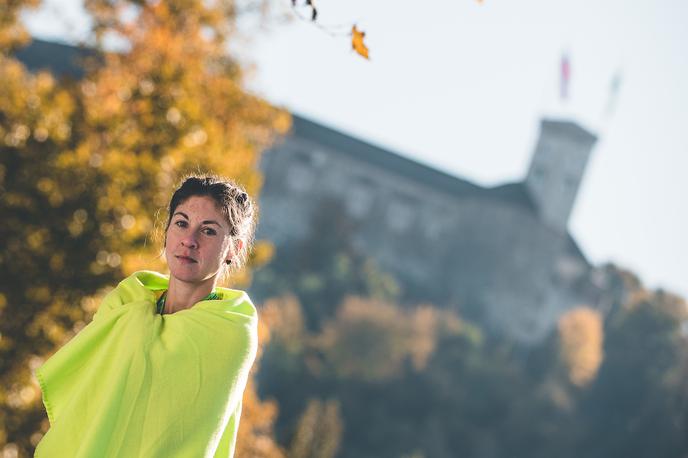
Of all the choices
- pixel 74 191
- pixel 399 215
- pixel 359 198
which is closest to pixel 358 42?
pixel 74 191

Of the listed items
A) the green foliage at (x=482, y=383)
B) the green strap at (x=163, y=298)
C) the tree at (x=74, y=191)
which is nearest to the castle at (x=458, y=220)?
the green foliage at (x=482, y=383)

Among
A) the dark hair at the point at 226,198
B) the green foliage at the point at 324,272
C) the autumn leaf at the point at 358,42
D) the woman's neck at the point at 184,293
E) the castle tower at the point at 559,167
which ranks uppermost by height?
the castle tower at the point at 559,167

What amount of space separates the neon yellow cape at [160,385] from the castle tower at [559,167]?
198 feet

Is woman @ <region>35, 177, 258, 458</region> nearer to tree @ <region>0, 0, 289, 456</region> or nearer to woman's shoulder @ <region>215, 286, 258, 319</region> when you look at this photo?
woman's shoulder @ <region>215, 286, 258, 319</region>

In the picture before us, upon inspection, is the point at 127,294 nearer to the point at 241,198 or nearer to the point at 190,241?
the point at 190,241

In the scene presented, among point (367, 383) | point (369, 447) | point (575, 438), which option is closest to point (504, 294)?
point (575, 438)

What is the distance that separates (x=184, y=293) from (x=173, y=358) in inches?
10.5

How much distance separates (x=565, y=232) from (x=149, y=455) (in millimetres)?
62156

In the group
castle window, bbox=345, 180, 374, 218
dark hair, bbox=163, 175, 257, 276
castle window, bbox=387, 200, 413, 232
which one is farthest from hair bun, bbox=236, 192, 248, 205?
castle window, bbox=387, 200, 413, 232

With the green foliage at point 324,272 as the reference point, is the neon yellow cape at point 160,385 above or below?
above

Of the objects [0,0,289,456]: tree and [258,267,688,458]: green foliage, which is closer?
[0,0,289,456]: tree

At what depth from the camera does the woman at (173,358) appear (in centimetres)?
251

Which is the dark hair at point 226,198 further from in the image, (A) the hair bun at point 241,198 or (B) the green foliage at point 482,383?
(B) the green foliage at point 482,383

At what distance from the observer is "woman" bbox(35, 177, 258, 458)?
2506 millimetres
